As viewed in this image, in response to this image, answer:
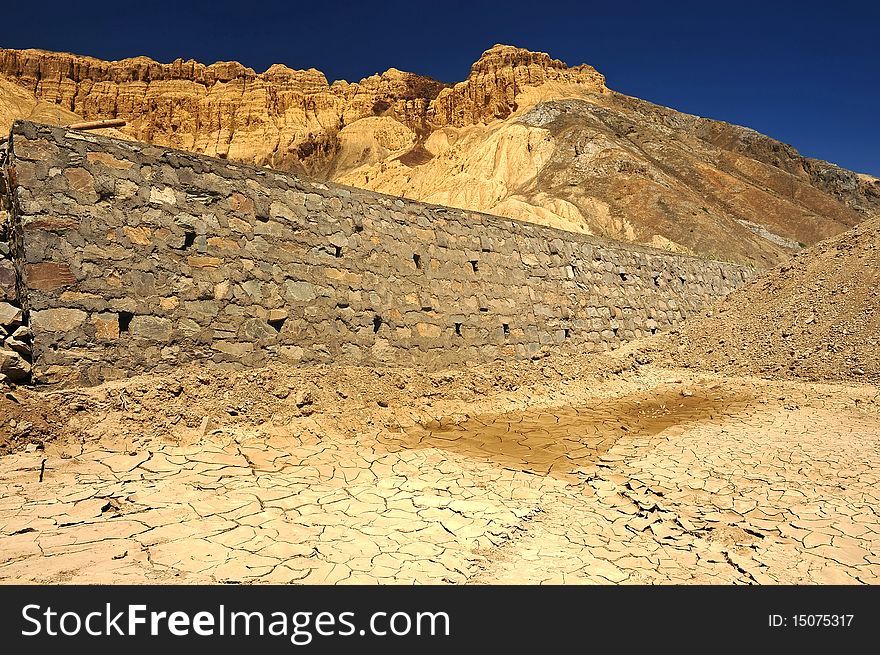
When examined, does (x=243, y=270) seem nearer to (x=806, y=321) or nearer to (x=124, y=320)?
(x=124, y=320)

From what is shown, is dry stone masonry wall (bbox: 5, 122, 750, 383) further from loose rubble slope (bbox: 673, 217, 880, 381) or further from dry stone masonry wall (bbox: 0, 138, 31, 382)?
loose rubble slope (bbox: 673, 217, 880, 381)

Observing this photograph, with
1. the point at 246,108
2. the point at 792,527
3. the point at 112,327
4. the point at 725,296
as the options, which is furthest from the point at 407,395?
the point at 246,108

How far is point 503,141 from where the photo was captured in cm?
3203

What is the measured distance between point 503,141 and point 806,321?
25205 millimetres

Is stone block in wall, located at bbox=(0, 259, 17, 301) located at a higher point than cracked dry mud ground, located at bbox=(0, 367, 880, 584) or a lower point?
higher

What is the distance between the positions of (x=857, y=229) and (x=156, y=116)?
48.6 metres

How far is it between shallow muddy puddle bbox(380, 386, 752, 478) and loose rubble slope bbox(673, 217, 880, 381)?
1.85m

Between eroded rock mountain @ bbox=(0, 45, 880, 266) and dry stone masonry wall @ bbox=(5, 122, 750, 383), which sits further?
eroded rock mountain @ bbox=(0, 45, 880, 266)

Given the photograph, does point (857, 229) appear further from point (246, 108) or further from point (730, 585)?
point (246, 108)

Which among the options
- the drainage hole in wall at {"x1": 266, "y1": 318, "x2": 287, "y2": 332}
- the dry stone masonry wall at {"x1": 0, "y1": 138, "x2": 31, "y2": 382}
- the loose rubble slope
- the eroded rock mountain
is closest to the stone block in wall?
the dry stone masonry wall at {"x1": 0, "y1": 138, "x2": 31, "y2": 382}

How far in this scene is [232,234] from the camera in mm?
5609

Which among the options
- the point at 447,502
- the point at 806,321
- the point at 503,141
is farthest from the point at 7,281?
the point at 503,141

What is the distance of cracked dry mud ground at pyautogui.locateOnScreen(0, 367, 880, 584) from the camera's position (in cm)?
303

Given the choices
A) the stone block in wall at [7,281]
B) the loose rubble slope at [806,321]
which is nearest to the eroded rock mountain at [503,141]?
the loose rubble slope at [806,321]
